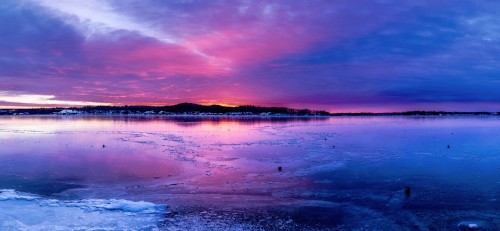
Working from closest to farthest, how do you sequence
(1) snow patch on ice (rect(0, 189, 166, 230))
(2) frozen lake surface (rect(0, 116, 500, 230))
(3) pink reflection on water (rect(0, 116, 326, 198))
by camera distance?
1. (1) snow patch on ice (rect(0, 189, 166, 230))
2. (2) frozen lake surface (rect(0, 116, 500, 230))
3. (3) pink reflection on water (rect(0, 116, 326, 198))

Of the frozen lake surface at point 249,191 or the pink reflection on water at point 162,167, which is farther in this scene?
the pink reflection on water at point 162,167

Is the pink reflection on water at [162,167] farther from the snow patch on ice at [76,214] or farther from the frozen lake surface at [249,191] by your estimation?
the snow patch on ice at [76,214]

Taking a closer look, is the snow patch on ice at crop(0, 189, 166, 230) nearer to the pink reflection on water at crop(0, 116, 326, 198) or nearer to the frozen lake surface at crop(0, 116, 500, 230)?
the frozen lake surface at crop(0, 116, 500, 230)

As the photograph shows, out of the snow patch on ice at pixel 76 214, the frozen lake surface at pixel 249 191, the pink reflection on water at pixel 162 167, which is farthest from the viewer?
the pink reflection on water at pixel 162 167

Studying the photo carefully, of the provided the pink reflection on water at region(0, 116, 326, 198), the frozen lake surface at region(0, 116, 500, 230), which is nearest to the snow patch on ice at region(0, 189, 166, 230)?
the frozen lake surface at region(0, 116, 500, 230)

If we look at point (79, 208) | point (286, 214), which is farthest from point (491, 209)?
point (79, 208)

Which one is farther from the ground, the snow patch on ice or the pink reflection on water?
the pink reflection on water

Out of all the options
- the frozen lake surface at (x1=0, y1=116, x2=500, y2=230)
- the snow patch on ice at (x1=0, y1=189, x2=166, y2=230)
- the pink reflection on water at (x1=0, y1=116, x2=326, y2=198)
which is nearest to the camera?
the snow patch on ice at (x1=0, y1=189, x2=166, y2=230)

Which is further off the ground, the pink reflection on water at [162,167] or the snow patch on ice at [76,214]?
the pink reflection on water at [162,167]

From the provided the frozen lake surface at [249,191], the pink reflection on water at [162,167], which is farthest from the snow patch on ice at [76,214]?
the pink reflection on water at [162,167]

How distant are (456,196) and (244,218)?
197 inches

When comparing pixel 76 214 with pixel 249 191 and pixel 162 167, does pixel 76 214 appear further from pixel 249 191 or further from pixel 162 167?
pixel 162 167

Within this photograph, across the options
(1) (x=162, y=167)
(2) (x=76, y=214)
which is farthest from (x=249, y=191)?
(1) (x=162, y=167)

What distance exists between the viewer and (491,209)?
290 inches
